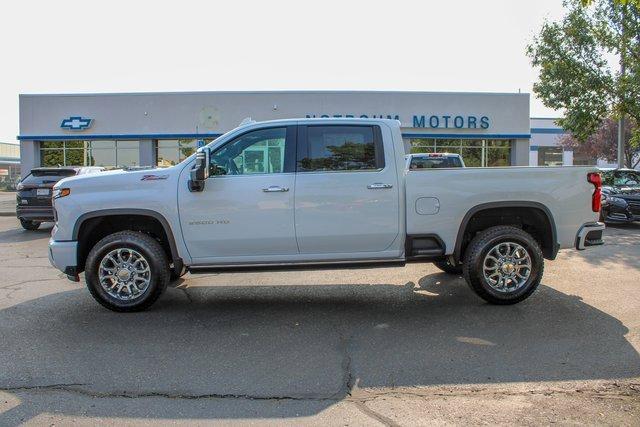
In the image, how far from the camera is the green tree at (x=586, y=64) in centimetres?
2017

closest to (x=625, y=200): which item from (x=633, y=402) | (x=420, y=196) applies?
(x=420, y=196)

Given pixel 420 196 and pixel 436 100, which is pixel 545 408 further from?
pixel 436 100

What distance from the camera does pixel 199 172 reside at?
19.3ft

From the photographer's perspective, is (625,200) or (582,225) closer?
(582,225)

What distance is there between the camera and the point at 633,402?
12.5 ft

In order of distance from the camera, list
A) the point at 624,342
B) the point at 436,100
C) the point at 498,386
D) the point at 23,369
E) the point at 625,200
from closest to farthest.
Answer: the point at 498,386
the point at 23,369
the point at 624,342
the point at 625,200
the point at 436,100

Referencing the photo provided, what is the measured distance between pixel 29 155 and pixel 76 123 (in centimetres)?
339

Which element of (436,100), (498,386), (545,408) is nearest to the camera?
(545,408)

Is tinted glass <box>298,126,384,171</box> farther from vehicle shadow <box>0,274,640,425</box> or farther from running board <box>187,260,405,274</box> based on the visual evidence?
vehicle shadow <box>0,274,640,425</box>

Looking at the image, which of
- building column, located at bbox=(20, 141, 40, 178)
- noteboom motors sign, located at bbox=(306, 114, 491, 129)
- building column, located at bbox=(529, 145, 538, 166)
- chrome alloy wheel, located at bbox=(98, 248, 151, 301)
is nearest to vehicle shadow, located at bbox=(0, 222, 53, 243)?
chrome alloy wheel, located at bbox=(98, 248, 151, 301)

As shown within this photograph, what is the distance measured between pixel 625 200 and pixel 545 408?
1332 cm

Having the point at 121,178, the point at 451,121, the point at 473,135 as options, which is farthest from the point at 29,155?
the point at 121,178

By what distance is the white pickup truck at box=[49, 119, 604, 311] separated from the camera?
6023mm

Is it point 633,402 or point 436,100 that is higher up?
point 436,100
